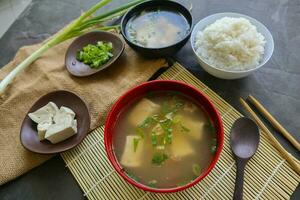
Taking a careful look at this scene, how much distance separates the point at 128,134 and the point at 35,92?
676 mm

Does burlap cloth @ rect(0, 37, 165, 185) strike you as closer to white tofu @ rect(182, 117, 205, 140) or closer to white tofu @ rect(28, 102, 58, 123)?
white tofu @ rect(28, 102, 58, 123)

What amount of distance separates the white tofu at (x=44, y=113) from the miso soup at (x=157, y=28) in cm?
57

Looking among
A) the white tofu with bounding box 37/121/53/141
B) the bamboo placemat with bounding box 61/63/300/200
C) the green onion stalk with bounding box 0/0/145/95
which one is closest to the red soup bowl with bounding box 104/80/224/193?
the bamboo placemat with bounding box 61/63/300/200

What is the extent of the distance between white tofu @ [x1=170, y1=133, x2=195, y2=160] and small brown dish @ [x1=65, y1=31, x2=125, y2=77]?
63cm

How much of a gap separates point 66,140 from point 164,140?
0.48 m

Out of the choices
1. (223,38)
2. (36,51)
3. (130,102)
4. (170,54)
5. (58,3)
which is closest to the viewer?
(130,102)

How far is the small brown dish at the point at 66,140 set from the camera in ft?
4.51

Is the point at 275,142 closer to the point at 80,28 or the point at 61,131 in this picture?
the point at 61,131

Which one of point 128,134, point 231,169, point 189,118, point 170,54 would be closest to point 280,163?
point 231,169

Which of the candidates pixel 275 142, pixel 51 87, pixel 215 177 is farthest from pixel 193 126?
pixel 51 87

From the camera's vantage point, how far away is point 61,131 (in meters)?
1.34

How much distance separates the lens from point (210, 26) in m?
1.60

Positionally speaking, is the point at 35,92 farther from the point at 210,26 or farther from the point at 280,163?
the point at 280,163

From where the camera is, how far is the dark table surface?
1.35 meters
